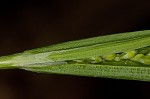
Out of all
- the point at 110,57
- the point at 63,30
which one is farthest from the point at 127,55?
the point at 63,30

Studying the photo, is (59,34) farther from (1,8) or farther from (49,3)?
(1,8)

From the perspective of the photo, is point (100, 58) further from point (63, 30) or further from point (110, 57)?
point (63, 30)

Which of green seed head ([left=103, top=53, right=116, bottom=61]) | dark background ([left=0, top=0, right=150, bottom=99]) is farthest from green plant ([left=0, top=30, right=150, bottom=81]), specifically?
dark background ([left=0, top=0, right=150, bottom=99])

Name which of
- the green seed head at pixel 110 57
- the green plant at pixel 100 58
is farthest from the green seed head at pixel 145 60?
the green seed head at pixel 110 57

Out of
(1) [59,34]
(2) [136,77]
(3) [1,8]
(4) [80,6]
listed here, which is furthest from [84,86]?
(2) [136,77]

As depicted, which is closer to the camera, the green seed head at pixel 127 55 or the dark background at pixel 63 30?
the green seed head at pixel 127 55

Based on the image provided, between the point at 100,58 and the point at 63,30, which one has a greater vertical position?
the point at 63,30

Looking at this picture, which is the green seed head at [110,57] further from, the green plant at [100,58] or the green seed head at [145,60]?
the green seed head at [145,60]

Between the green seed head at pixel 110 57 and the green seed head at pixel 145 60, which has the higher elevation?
the green seed head at pixel 110 57
